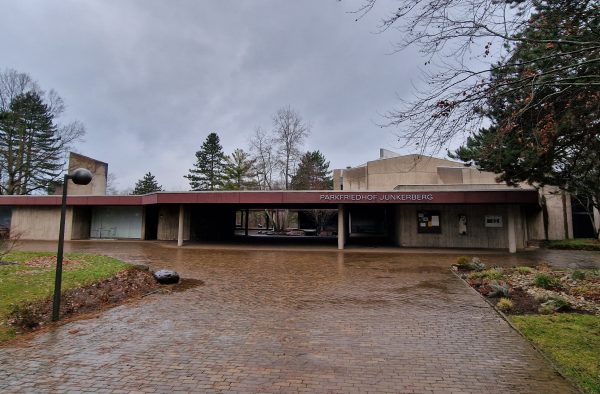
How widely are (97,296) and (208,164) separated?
155 ft

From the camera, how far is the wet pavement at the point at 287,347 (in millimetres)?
3971

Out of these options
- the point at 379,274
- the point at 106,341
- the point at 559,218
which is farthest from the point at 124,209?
the point at 559,218

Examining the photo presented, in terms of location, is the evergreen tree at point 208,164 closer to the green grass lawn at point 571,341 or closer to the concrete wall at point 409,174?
the concrete wall at point 409,174

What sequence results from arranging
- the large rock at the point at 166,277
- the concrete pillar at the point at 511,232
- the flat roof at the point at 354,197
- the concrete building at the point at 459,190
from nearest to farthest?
the large rock at the point at 166,277 → the flat roof at the point at 354,197 → the concrete pillar at the point at 511,232 → the concrete building at the point at 459,190

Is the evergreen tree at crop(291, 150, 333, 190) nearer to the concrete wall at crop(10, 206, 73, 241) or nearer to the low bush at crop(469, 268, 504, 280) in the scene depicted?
the concrete wall at crop(10, 206, 73, 241)

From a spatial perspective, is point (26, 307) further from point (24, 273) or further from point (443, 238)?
point (443, 238)

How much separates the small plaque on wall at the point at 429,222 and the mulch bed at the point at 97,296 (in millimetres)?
15048

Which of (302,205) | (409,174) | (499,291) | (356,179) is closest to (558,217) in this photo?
(409,174)

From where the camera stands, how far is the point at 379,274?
12.0 m

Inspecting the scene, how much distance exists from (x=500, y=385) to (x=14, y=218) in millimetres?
32786

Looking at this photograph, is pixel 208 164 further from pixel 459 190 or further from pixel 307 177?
pixel 459 190

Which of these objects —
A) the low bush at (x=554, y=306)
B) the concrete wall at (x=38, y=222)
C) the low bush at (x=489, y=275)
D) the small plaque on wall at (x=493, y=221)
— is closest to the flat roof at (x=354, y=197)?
the small plaque on wall at (x=493, y=221)

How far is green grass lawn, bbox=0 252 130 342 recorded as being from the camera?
675cm

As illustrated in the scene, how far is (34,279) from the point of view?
8445 millimetres
